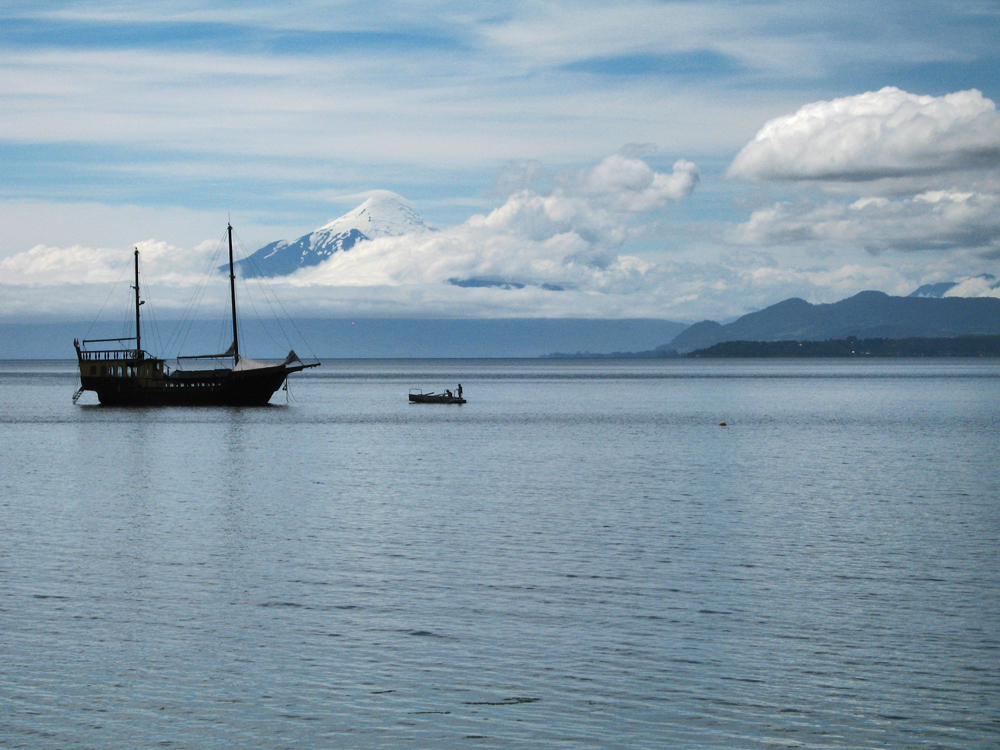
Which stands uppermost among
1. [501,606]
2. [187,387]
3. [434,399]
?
[187,387]

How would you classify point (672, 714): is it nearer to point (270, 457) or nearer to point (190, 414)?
point (270, 457)

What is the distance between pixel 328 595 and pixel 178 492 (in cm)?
2578

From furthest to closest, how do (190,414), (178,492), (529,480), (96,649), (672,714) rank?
(190,414)
(529,480)
(178,492)
(96,649)
(672,714)

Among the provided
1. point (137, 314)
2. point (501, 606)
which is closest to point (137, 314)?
point (137, 314)

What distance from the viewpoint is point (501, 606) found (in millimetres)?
25562

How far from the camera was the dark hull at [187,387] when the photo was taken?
125 m

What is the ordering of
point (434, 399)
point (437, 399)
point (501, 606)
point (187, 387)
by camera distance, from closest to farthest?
point (501, 606), point (187, 387), point (437, 399), point (434, 399)

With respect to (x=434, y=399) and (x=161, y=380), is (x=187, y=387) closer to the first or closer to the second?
(x=161, y=380)

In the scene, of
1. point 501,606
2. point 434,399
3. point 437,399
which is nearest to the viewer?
point 501,606

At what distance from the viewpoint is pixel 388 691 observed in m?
19.0

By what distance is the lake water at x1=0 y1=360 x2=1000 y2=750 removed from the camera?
17.6 metres

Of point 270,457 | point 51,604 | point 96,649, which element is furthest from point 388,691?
point 270,457

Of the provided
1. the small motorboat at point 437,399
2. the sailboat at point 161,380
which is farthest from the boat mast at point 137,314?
the small motorboat at point 437,399

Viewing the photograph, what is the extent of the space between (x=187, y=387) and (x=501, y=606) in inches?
4206
